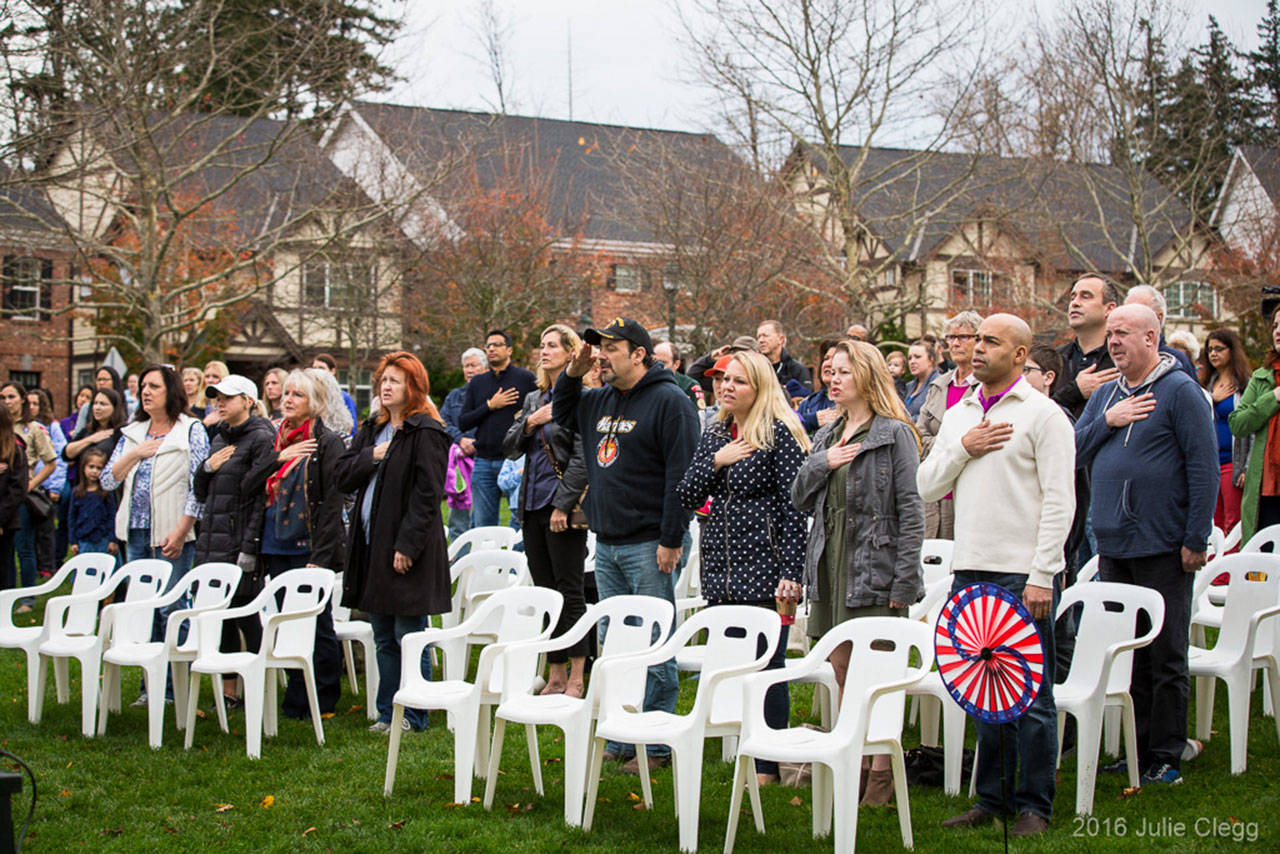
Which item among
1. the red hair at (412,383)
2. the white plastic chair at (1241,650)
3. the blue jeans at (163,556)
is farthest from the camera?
the blue jeans at (163,556)

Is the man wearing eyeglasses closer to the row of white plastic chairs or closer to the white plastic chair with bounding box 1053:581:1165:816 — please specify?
the row of white plastic chairs

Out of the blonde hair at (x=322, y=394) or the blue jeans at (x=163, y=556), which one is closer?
the blonde hair at (x=322, y=394)

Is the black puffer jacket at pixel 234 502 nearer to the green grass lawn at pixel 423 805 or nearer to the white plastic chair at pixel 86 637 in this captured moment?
the white plastic chair at pixel 86 637

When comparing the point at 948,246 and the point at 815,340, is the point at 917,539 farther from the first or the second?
the point at 948,246

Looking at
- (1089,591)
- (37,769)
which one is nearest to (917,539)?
(1089,591)

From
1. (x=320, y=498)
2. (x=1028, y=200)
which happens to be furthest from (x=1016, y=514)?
(x=1028, y=200)

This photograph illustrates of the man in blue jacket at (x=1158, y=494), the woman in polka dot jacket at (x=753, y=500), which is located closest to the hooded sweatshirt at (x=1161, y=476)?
the man in blue jacket at (x=1158, y=494)

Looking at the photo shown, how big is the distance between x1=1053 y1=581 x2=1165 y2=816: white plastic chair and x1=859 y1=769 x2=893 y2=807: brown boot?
75cm

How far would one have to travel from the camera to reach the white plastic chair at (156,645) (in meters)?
6.80

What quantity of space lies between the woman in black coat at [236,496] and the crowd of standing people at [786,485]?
2cm

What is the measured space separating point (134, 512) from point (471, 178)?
62.5 ft

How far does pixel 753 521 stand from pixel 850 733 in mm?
1341

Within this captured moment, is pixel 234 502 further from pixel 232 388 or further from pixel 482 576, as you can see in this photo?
pixel 482 576

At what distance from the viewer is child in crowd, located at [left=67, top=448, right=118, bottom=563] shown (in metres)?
10.4
